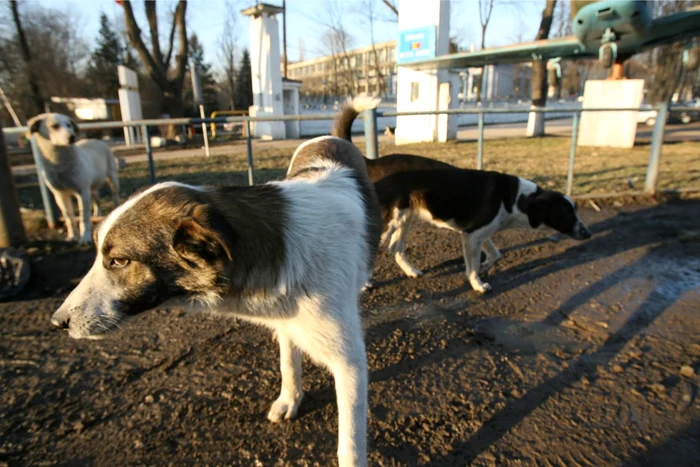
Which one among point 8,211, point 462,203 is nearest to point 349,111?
point 462,203

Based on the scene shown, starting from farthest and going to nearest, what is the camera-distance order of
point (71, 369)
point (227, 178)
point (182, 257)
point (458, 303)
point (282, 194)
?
point (227, 178) → point (458, 303) → point (71, 369) → point (282, 194) → point (182, 257)

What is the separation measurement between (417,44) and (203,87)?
2911cm

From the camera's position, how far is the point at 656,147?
291 inches

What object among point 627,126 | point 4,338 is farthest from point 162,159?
point 627,126

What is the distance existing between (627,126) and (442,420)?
1582 cm

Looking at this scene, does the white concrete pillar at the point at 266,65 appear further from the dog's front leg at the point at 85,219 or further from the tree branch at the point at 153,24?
the dog's front leg at the point at 85,219

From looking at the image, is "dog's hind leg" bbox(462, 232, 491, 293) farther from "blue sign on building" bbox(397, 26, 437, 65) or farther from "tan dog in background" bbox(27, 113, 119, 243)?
"blue sign on building" bbox(397, 26, 437, 65)

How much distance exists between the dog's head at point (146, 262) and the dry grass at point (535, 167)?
21.2 ft

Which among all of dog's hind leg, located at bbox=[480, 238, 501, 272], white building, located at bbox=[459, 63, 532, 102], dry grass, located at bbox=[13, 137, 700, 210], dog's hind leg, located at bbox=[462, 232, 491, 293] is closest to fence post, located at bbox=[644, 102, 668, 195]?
dry grass, located at bbox=[13, 137, 700, 210]

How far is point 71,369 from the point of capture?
9.66ft

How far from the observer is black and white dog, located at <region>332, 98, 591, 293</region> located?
14.7 feet

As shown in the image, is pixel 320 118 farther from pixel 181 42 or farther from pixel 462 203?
pixel 181 42

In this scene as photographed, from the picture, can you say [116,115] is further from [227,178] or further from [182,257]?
[182,257]

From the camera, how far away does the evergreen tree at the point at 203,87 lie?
116 feet
